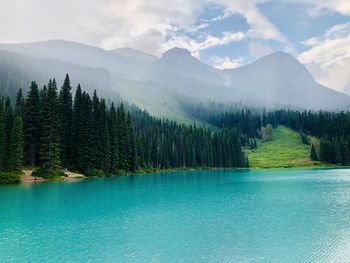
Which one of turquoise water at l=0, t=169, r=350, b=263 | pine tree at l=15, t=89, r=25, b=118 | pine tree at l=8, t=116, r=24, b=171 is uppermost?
pine tree at l=15, t=89, r=25, b=118

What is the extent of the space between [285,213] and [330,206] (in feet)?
27.0

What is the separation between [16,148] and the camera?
85062mm

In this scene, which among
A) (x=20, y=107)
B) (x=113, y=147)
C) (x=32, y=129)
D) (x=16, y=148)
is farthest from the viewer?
(x=113, y=147)

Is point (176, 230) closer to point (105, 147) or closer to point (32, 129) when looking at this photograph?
point (32, 129)

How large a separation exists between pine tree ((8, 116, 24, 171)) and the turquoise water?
3303 cm

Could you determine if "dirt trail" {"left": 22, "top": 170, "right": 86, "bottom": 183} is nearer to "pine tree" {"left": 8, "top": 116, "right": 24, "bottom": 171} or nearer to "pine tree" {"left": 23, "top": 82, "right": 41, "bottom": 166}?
"pine tree" {"left": 8, "top": 116, "right": 24, "bottom": 171}

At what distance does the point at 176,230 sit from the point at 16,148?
6477 centimetres

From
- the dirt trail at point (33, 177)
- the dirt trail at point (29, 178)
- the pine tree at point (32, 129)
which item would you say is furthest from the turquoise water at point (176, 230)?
the pine tree at point (32, 129)

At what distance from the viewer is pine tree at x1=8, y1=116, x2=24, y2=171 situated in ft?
277

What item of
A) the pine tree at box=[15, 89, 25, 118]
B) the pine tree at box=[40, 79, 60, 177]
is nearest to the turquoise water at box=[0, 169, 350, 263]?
the pine tree at box=[40, 79, 60, 177]

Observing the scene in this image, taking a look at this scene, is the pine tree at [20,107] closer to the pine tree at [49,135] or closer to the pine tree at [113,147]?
the pine tree at [49,135]

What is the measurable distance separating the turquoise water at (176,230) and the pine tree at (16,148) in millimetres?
33027

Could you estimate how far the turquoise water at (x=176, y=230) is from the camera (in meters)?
25.2

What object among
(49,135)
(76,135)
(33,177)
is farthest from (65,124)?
(33,177)
